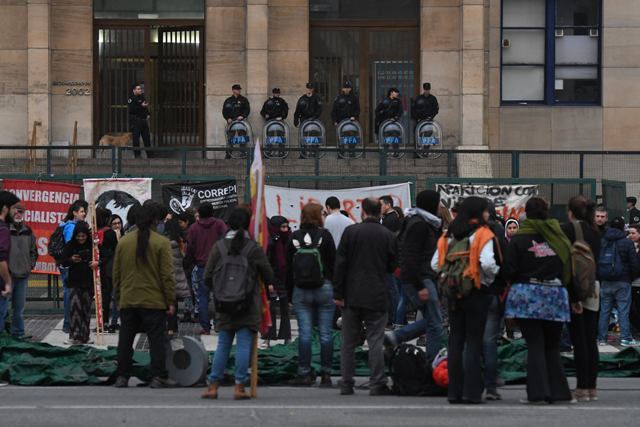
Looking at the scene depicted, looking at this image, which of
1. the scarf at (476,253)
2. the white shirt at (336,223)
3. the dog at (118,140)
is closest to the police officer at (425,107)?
the dog at (118,140)

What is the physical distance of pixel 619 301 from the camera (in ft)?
60.6

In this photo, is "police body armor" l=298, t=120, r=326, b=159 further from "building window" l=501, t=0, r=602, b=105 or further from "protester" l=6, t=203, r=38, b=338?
"protester" l=6, t=203, r=38, b=338

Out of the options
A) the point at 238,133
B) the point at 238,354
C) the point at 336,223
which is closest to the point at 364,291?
the point at 238,354

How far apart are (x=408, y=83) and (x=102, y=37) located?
6.88 metres

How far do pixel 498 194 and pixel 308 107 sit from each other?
28.2 feet

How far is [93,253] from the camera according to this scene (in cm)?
1806

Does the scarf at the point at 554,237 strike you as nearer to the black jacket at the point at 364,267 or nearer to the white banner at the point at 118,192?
the black jacket at the point at 364,267

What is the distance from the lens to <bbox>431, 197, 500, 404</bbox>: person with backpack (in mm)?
12484

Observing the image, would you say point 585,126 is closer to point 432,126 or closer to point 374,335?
point 432,126

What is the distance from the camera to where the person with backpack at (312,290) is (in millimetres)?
14188

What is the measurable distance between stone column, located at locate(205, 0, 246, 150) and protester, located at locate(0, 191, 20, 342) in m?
14.5

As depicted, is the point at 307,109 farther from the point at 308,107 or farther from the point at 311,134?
the point at 311,134

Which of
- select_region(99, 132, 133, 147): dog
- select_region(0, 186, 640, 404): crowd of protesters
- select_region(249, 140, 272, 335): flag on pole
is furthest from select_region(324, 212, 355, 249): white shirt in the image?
select_region(99, 132, 133, 147): dog

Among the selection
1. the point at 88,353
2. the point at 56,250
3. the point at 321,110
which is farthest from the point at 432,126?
the point at 88,353
